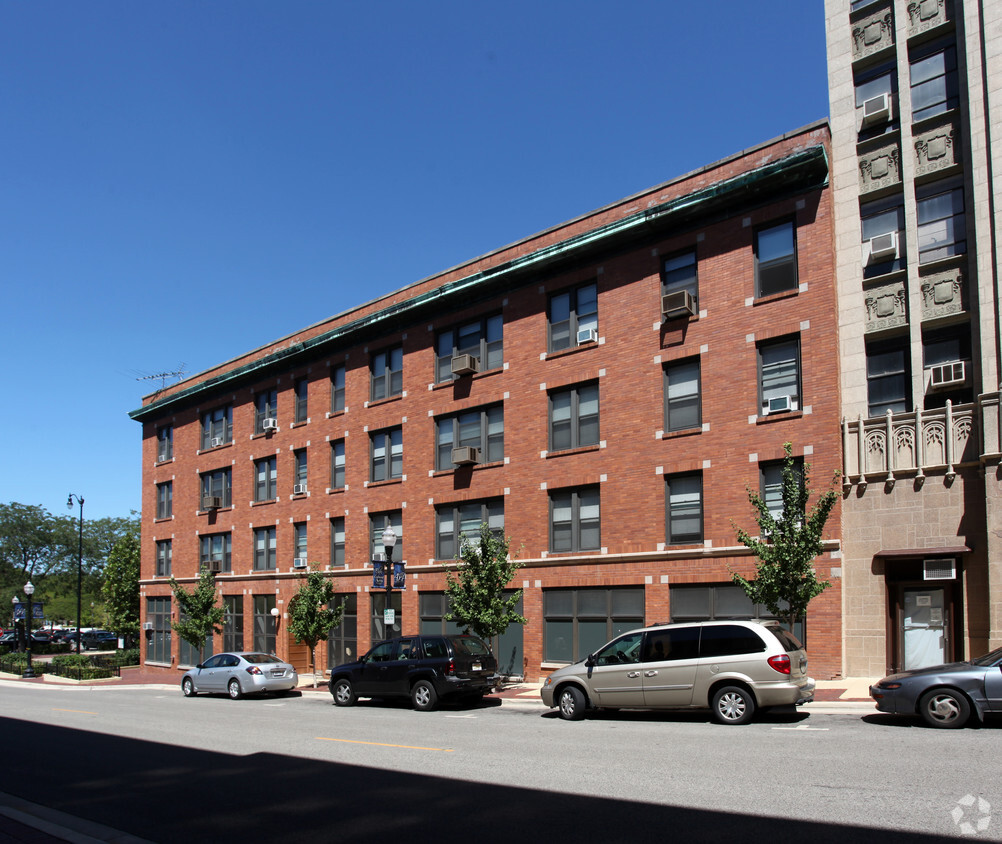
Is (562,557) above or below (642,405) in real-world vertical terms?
below

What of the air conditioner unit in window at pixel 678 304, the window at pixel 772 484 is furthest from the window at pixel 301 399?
the window at pixel 772 484

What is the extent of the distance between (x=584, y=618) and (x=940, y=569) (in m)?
9.93

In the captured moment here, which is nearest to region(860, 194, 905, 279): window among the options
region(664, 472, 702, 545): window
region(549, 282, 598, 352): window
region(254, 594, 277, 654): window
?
region(664, 472, 702, 545): window

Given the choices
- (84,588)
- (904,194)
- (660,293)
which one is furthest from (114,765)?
(84,588)

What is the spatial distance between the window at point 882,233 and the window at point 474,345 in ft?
38.8

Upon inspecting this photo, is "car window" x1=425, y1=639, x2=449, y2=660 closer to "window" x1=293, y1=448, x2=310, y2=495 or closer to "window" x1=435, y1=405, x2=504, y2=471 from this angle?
"window" x1=435, y1=405, x2=504, y2=471

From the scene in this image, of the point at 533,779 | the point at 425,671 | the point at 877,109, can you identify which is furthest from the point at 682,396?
the point at 533,779

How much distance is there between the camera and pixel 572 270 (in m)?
27.2

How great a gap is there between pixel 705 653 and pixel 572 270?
1509 cm

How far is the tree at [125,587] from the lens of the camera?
202 feet

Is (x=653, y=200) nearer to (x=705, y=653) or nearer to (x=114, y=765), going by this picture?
(x=705, y=653)

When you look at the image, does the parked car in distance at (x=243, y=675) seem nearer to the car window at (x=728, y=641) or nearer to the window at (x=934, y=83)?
the car window at (x=728, y=641)

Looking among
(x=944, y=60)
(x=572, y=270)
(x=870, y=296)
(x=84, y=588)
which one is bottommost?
(x=84, y=588)

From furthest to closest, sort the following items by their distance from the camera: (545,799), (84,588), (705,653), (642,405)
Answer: (84,588) < (642,405) < (705,653) < (545,799)
